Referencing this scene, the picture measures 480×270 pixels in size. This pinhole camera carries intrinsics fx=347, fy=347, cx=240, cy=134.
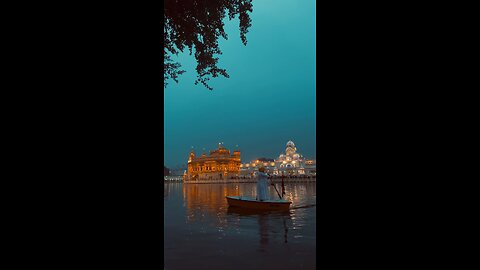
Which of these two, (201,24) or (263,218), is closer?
(201,24)

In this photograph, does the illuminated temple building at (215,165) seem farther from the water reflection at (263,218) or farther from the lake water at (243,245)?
the lake water at (243,245)

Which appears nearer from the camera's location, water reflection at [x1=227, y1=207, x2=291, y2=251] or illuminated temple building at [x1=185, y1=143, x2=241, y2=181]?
water reflection at [x1=227, y1=207, x2=291, y2=251]

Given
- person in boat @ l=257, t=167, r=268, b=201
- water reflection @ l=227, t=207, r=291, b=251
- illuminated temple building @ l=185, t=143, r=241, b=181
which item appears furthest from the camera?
illuminated temple building @ l=185, t=143, r=241, b=181

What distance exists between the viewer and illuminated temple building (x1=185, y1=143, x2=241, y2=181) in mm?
101312

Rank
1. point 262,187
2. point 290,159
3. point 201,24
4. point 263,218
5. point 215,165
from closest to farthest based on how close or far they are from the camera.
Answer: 1. point 201,24
2. point 263,218
3. point 262,187
4. point 215,165
5. point 290,159

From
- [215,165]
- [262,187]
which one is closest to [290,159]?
[215,165]

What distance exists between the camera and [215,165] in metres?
102

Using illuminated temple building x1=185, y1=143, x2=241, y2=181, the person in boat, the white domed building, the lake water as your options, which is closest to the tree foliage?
the lake water

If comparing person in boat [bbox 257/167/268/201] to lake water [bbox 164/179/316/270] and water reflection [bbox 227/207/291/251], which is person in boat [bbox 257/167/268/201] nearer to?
water reflection [bbox 227/207/291/251]

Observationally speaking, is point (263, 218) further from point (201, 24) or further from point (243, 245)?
point (201, 24)

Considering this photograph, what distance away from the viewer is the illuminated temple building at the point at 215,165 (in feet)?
332
